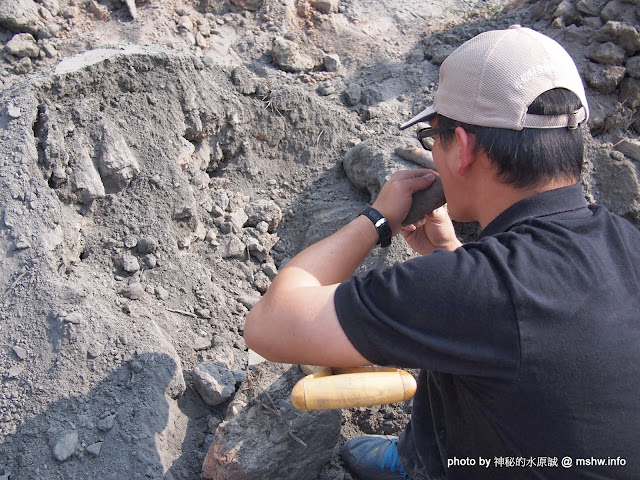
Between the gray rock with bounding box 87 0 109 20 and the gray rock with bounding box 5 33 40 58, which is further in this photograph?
the gray rock with bounding box 87 0 109 20

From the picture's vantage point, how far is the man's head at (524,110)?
1741 mm

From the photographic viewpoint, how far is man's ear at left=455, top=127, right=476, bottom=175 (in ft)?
5.97

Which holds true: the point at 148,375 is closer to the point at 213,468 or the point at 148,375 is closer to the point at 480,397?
the point at 213,468

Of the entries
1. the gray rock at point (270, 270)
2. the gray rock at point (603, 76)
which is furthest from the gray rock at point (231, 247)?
the gray rock at point (603, 76)

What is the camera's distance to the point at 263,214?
11.9 feet

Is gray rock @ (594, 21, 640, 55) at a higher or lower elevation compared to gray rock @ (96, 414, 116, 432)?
higher

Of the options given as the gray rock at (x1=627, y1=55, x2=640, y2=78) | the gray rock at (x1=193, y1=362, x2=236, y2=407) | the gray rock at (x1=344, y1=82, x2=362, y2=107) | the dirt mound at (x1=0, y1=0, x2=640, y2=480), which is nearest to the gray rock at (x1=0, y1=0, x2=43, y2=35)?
the dirt mound at (x1=0, y1=0, x2=640, y2=480)

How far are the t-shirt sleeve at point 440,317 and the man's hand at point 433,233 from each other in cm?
90

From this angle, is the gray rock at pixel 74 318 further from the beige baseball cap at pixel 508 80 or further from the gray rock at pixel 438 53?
the gray rock at pixel 438 53

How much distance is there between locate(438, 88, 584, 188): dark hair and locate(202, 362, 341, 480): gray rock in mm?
1372

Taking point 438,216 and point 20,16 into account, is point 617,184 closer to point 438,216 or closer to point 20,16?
point 438,216

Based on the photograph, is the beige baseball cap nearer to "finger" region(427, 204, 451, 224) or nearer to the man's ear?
the man's ear

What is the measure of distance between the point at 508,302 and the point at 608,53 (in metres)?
3.23

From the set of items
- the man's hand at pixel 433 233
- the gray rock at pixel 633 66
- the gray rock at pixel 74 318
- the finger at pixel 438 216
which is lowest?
the gray rock at pixel 74 318
